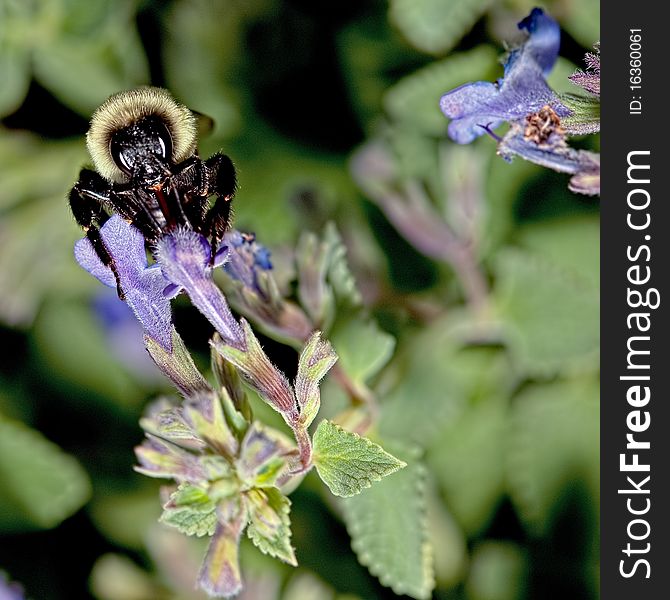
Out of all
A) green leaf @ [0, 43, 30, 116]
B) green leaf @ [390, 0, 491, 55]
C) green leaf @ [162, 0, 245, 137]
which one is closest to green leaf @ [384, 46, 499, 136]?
green leaf @ [390, 0, 491, 55]

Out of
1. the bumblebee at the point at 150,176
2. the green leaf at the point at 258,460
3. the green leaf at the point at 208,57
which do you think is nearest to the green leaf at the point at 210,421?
the green leaf at the point at 258,460

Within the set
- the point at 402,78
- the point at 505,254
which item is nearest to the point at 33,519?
the point at 505,254

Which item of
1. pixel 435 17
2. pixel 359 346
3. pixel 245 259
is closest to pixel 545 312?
pixel 359 346

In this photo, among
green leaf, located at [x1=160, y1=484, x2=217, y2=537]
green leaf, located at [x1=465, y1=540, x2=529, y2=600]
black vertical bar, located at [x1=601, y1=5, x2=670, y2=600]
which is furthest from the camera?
green leaf, located at [x1=465, y1=540, x2=529, y2=600]

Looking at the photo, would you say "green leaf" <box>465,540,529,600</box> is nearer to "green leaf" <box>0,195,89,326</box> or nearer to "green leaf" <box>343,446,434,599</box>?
"green leaf" <box>343,446,434,599</box>

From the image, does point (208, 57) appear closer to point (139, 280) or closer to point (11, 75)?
point (11, 75)
